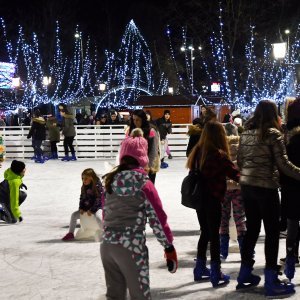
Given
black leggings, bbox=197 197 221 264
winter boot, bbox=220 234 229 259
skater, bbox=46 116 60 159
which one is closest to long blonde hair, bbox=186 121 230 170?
black leggings, bbox=197 197 221 264

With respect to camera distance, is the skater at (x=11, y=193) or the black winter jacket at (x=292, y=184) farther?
the skater at (x=11, y=193)

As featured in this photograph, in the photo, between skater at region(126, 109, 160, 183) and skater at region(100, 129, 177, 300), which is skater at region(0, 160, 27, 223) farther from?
skater at region(100, 129, 177, 300)

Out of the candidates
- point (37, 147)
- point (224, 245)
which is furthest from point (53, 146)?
point (224, 245)

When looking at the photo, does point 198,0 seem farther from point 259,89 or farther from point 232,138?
point 232,138

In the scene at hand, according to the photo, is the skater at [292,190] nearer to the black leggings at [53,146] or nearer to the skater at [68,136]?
the skater at [68,136]

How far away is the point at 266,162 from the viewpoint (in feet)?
15.3

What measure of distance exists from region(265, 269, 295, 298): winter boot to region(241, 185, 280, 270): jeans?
0.05 metres

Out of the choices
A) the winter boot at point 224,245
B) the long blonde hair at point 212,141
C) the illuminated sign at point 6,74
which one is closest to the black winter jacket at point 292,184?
the long blonde hair at point 212,141

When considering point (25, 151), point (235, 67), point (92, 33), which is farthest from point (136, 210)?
point (92, 33)

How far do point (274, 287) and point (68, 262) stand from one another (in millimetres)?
2162

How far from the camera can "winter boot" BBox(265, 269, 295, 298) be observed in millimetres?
4684

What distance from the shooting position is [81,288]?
512 centimetres

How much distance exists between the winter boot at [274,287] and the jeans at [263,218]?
51 mm

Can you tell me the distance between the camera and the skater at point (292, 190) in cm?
495
